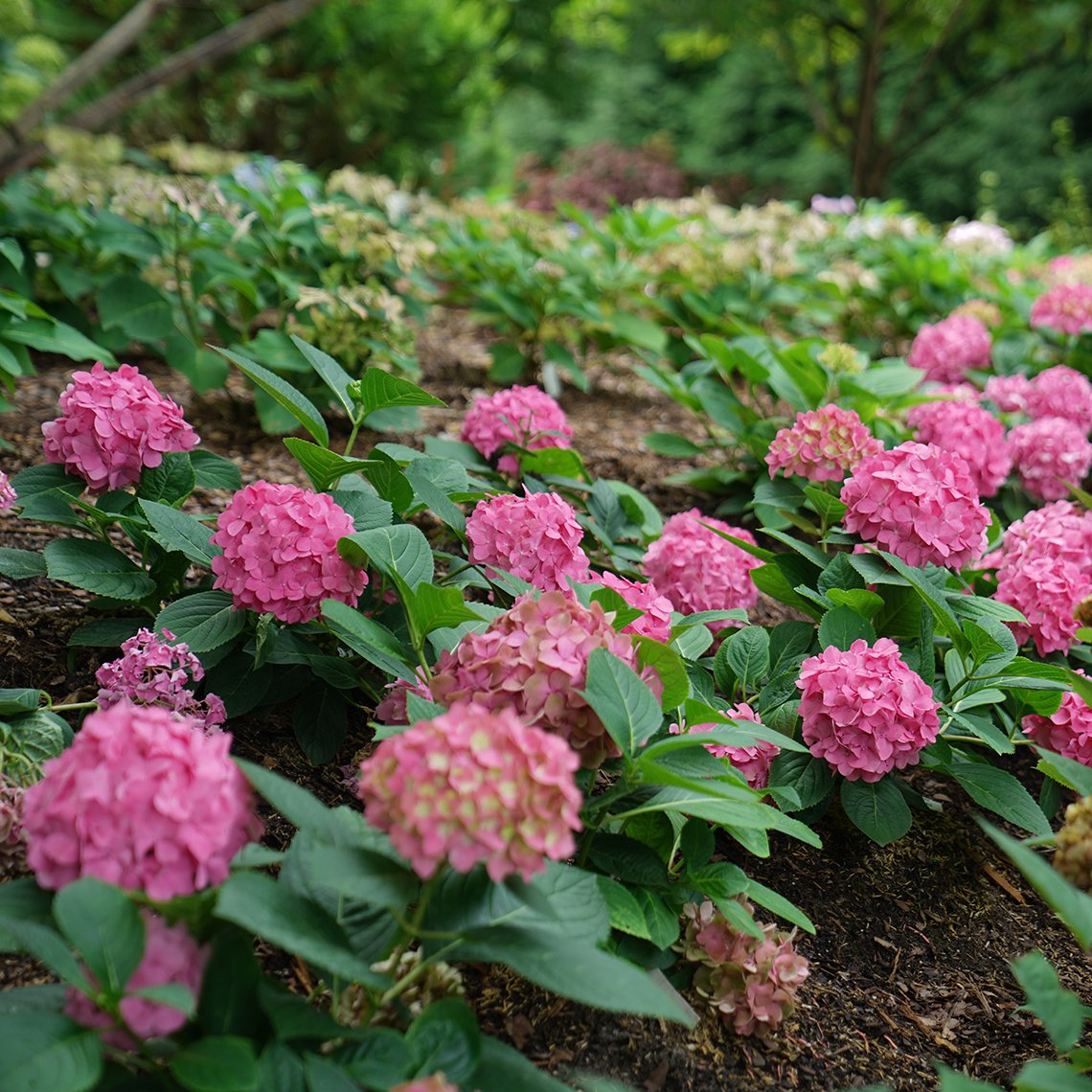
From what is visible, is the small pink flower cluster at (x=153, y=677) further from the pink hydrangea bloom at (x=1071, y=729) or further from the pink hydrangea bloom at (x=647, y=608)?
the pink hydrangea bloom at (x=1071, y=729)

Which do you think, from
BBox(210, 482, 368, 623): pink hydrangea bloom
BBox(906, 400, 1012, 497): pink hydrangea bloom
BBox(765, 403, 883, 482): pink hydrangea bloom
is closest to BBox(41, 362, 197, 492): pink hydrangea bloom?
BBox(210, 482, 368, 623): pink hydrangea bloom

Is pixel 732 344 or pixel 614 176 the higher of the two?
pixel 614 176

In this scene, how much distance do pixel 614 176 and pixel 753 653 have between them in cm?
1138

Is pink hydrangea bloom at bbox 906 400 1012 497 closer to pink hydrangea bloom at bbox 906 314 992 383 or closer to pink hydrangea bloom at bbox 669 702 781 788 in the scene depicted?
pink hydrangea bloom at bbox 906 314 992 383

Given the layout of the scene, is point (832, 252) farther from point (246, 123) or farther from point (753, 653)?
point (246, 123)

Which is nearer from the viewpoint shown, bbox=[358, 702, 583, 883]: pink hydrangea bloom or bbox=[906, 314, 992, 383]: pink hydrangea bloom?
bbox=[358, 702, 583, 883]: pink hydrangea bloom

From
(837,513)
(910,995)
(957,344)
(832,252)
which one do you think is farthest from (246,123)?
(910,995)

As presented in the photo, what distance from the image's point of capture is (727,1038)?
4.35 feet

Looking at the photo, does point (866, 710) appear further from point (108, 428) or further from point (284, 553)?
point (108, 428)

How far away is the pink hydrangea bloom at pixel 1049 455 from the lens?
8.51ft

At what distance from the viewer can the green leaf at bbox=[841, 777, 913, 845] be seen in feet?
5.13

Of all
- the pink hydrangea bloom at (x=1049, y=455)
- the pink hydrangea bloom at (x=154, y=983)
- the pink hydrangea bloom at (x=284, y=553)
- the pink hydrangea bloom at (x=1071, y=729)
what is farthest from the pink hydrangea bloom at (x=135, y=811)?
the pink hydrangea bloom at (x=1049, y=455)

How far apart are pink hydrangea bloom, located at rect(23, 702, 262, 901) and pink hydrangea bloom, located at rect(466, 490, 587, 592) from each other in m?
0.68

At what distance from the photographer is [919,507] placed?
1.76 meters
